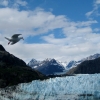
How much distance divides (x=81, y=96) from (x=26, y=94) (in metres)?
10.4

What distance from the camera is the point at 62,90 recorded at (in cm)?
4466

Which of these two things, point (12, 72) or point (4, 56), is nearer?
point (12, 72)

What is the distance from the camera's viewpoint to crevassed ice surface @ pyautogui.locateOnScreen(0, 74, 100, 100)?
42.8 metres

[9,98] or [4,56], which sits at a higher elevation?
[4,56]

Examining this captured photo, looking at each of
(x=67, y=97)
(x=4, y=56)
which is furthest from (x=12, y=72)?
(x=67, y=97)

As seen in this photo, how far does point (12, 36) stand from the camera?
1889 inches

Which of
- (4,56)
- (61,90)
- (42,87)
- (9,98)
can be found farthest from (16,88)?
(4,56)

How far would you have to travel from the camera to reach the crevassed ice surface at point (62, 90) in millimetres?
42781

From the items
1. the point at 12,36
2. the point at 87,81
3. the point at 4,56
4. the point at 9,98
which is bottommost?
the point at 9,98

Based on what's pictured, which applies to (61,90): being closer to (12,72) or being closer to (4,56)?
(12,72)

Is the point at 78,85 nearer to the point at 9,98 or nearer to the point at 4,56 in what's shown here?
the point at 9,98

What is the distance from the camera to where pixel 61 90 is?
147ft

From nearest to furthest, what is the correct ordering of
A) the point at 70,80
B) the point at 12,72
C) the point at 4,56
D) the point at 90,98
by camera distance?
the point at 90,98
the point at 70,80
the point at 12,72
the point at 4,56

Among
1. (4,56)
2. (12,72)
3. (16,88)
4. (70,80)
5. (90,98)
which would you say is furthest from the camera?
(4,56)
